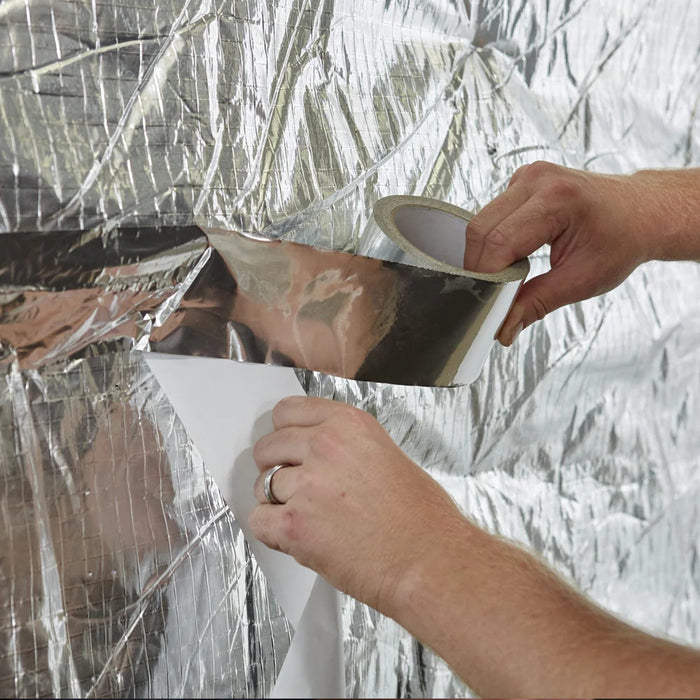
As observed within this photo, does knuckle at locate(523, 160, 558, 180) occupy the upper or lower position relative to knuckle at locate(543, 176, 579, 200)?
upper

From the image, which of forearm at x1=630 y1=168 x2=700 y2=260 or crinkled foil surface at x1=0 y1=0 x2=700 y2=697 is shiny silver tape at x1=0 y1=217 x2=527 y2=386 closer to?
crinkled foil surface at x1=0 y1=0 x2=700 y2=697

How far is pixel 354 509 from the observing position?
Result: 644 millimetres

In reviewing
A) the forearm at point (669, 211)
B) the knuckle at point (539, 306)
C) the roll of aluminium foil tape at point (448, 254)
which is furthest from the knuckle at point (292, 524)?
the forearm at point (669, 211)

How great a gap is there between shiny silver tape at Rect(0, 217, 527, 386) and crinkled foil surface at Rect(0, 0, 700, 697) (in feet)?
0.08

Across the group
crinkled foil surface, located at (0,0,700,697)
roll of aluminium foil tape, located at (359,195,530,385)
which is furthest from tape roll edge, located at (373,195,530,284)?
crinkled foil surface, located at (0,0,700,697)

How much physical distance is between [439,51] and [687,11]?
455mm

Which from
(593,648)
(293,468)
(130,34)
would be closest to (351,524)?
(293,468)

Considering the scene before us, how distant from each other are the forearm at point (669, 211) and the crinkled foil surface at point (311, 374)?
161 mm

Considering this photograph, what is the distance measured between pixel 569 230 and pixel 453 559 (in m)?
0.42

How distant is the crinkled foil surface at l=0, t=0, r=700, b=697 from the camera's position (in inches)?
28.8

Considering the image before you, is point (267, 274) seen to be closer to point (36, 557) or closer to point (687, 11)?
point (36, 557)

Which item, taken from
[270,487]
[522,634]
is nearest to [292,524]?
[270,487]

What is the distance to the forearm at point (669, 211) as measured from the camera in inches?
36.2

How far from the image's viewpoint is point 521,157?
1073mm
